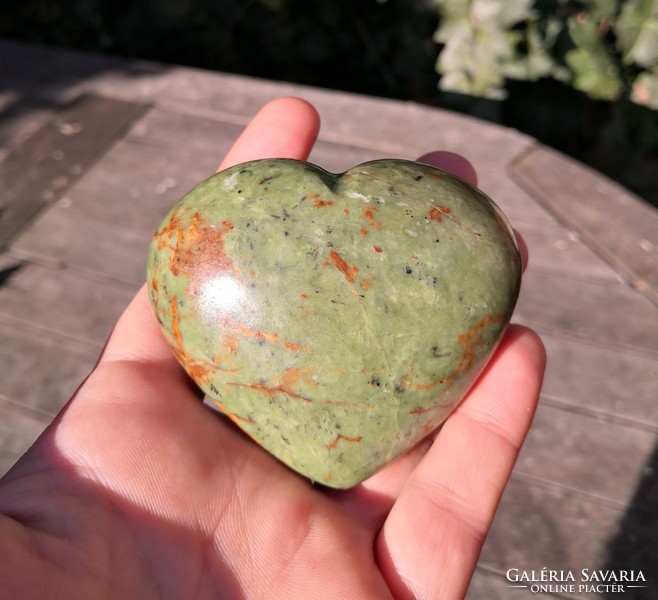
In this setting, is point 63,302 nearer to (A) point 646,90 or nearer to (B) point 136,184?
(B) point 136,184

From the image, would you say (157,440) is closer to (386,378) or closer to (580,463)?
(386,378)

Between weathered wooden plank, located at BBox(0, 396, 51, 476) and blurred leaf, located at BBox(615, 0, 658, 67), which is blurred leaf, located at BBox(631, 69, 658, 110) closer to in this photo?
blurred leaf, located at BBox(615, 0, 658, 67)

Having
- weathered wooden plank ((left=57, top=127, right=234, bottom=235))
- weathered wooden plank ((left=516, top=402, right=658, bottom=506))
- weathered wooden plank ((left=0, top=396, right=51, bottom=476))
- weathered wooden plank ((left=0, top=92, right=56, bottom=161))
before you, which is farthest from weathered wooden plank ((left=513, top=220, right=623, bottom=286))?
weathered wooden plank ((left=0, top=92, right=56, bottom=161))

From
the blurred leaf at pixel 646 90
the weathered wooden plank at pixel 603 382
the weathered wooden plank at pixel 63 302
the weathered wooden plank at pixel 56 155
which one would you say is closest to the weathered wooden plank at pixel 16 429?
the weathered wooden plank at pixel 63 302

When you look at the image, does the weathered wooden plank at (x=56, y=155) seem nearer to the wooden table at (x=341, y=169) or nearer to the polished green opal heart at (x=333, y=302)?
the wooden table at (x=341, y=169)

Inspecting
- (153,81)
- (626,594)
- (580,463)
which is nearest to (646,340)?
(580,463)

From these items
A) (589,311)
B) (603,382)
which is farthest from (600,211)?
(603,382)

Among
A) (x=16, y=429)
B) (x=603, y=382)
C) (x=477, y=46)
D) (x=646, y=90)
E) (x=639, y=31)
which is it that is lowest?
(x=16, y=429)
